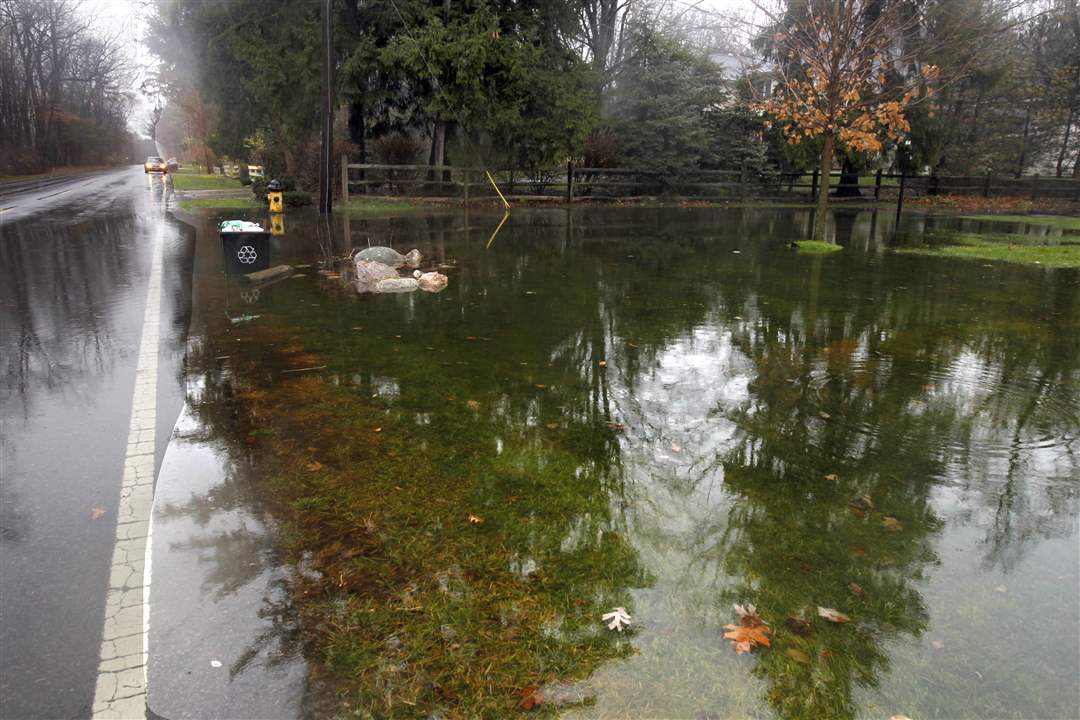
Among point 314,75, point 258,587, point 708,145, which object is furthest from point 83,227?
point 708,145

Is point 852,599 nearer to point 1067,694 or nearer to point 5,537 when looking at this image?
point 1067,694

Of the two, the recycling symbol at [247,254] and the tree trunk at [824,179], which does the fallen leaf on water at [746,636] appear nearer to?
the recycling symbol at [247,254]

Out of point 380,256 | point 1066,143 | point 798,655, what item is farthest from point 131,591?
point 1066,143

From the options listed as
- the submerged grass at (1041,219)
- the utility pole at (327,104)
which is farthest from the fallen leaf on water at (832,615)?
the submerged grass at (1041,219)

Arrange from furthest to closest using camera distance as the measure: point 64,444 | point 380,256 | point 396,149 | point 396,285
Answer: point 396,149
point 380,256
point 396,285
point 64,444

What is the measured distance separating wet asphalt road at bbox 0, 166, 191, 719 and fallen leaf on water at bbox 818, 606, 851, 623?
2991 millimetres

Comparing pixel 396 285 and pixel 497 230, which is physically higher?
pixel 497 230

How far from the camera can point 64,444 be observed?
5.10 m

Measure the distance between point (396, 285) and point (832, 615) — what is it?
856 cm

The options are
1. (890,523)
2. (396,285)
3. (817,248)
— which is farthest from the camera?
(817,248)

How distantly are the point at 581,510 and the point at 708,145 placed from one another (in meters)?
33.3

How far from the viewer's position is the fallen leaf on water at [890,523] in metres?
4.11

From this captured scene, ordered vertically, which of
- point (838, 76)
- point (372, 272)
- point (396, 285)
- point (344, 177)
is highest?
point (838, 76)

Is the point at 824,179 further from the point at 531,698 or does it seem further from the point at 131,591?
the point at 131,591
